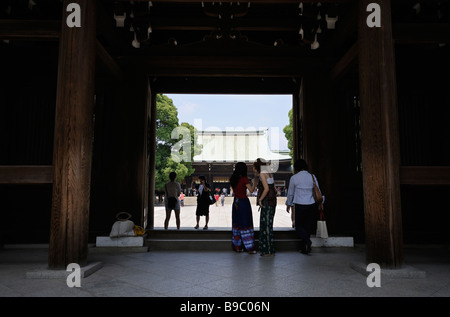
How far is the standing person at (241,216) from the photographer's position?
5.26 metres

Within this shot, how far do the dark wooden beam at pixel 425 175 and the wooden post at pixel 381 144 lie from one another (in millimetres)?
211

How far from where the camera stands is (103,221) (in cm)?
604

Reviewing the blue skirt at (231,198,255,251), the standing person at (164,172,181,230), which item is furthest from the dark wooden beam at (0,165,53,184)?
the standing person at (164,172,181,230)

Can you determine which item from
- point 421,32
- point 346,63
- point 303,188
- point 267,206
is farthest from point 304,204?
point 421,32

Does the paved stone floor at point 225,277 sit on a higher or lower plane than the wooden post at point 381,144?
lower

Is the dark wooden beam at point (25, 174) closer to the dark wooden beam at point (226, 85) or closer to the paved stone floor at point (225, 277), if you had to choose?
the paved stone floor at point (225, 277)

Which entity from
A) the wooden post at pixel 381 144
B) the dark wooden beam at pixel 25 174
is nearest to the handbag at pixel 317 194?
the wooden post at pixel 381 144

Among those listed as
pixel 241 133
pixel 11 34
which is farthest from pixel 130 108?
pixel 241 133

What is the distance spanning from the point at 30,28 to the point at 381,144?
5018 millimetres

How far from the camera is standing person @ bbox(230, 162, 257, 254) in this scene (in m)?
5.26

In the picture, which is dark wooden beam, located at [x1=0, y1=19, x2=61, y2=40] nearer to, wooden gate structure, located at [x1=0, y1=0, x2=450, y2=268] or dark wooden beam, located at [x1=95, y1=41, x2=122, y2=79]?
dark wooden beam, located at [x1=95, y1=41, x2=122, y2=79]
